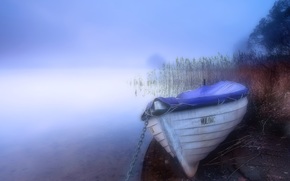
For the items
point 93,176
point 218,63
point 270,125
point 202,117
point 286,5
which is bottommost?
point 93,176

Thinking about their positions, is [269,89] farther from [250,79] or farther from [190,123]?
[190,123]

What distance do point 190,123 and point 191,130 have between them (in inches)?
4.8

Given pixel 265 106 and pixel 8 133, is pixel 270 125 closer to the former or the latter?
pixel 265 106

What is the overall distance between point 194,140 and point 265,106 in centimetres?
323

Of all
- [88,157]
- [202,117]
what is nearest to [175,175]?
[202,117]

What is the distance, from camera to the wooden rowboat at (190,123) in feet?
11.6

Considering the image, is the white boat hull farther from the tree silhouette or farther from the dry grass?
the tree silhouette

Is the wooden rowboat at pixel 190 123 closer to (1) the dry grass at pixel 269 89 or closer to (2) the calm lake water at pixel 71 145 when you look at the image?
(2) the calm lake water at pixel 71 145

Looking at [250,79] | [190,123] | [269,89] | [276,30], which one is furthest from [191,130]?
[276,30]

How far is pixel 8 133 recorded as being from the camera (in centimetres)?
838

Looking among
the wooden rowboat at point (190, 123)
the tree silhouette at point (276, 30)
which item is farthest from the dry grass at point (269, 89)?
the tree silhouette at point (276, 30)

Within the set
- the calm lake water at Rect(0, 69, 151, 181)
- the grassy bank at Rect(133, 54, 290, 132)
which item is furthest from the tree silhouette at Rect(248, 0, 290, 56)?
the calm lake water at Rect(0, 69, 151, 181)

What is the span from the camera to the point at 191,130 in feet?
11.9

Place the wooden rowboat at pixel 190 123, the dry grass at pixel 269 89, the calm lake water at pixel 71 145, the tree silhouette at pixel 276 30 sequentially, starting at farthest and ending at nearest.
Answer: the tree silhouette at pixel 276 30
the dry grass at pixel 269 89
the calm lake water at pixel 71 145
the wooden rowboat at pixel 190 123
